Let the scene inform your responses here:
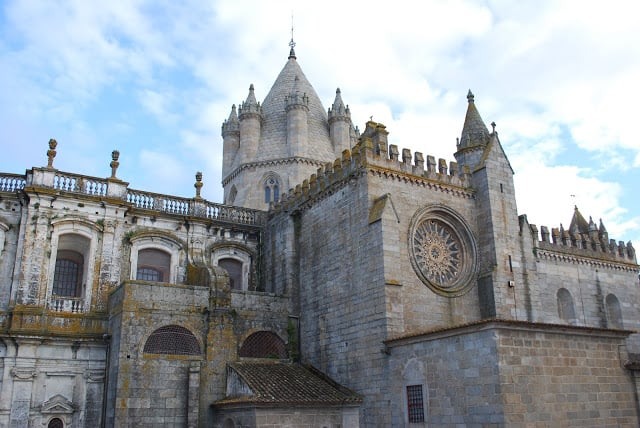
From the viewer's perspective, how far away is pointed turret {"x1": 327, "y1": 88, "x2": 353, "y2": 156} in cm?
3659

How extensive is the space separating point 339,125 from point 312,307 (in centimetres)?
1574

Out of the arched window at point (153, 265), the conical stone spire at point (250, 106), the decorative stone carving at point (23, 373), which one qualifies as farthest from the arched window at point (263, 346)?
the conical stone spire at point (250, 106)

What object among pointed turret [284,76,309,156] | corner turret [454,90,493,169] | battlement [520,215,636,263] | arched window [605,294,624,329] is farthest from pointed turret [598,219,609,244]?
pointed turret [284,76,309,156]

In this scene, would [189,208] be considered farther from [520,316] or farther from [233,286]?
[520,316]

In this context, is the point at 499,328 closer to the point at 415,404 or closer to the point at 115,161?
the point at 415,404

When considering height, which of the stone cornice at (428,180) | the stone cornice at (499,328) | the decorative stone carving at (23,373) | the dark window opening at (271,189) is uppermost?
the dark window opening at (271,189)

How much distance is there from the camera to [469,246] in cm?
2450

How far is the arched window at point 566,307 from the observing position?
29391mm

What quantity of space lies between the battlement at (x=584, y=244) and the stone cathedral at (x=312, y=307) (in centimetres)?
25

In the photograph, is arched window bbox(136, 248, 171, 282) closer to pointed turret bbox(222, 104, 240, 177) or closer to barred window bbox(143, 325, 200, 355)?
barred window bbox(143, 325, 200, 355)

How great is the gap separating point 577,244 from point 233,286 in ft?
57.9

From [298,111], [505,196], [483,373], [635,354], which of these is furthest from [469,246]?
[298,111]

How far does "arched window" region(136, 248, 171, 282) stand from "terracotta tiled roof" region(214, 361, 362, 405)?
6.54m

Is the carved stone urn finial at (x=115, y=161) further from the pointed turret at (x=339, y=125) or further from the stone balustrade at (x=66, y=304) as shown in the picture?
the pointed turret at (x=339, y=125)
